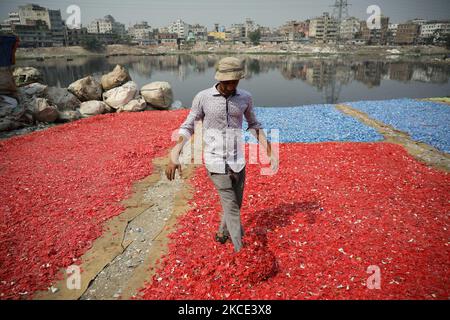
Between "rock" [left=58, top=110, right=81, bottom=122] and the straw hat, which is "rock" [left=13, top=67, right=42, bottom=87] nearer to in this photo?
"rock" [left=58, top=110, right=81, bottom=122]

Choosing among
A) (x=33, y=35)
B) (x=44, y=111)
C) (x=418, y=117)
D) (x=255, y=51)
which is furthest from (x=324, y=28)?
(x=44, y=111)

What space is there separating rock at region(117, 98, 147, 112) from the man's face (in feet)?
38.1

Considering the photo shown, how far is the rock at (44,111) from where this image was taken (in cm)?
1195

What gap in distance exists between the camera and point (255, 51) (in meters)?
115

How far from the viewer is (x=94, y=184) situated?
251 inches

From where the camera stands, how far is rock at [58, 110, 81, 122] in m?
12.6

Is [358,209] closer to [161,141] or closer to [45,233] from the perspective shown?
[45,233]

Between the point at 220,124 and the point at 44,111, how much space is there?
11.8 meters

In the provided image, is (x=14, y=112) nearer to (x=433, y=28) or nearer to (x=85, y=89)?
(x=85, y=89)

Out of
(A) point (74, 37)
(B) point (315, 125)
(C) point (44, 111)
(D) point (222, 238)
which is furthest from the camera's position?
(A) point (74, 37)

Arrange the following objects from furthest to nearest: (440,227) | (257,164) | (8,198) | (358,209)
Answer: (257,164) < (8,198) < (358,209) < (440,227)

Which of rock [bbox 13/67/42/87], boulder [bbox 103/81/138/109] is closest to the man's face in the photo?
boulder [bbox 103/81/138/109]

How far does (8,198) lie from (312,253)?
19.5 feet
